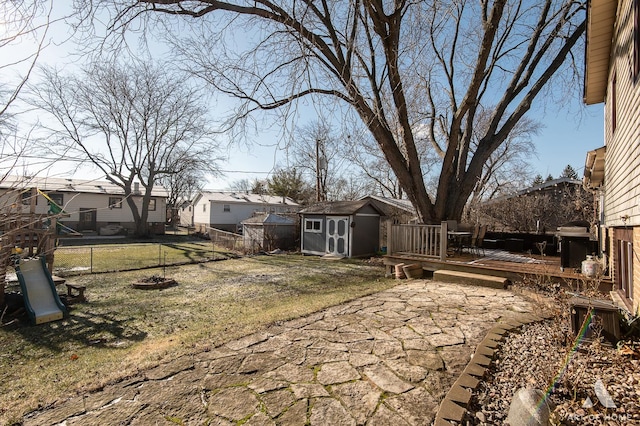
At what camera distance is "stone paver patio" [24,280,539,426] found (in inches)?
101

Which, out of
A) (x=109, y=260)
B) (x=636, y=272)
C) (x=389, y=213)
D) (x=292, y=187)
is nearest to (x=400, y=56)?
(x=636, y=272)

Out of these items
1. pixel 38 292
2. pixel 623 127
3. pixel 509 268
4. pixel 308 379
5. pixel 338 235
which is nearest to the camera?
pixel 308 379

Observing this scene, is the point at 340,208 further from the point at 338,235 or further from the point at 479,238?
the point at 479,238

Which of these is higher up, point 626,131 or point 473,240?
point 626,131

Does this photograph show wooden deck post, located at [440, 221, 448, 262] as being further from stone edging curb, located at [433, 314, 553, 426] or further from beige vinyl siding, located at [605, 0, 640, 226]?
stone edging curb, located at [433, 314, 553, 426]

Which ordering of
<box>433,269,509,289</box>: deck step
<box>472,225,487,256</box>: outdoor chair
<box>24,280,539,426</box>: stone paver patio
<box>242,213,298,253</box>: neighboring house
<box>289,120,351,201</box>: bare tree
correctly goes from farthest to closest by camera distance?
<box>242,213,298,253</box>: neighboring house → <box>472,225,487,256</box>: outdoor chair → <box>433,269,509,289</box>: deck step → <box>289,120,351,201</box>: bare tree → <box>24,280,539,426</box>: stone paver patio

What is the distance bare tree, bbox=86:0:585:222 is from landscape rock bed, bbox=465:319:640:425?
475 centimetres

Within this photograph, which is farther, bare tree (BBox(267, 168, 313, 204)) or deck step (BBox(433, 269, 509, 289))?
bare tree (BBox(267, 168, 313, 204))

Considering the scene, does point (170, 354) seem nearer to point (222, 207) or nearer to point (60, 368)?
point (60, 368)

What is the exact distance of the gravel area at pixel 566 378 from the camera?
2387 mm

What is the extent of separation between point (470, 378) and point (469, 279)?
5115 millimetres

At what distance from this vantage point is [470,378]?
2.94 metres

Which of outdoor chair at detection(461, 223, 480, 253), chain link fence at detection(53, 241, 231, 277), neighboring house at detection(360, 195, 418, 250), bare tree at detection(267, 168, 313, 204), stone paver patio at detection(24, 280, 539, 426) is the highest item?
bare tree at detection(267, 168, 313, 204)

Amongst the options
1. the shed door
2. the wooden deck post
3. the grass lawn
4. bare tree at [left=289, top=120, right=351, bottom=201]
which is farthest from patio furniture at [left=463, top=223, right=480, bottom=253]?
the shed door
